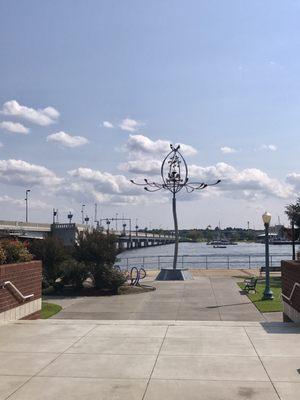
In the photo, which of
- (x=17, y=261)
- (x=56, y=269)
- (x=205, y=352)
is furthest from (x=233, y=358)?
(x=56, y=269)

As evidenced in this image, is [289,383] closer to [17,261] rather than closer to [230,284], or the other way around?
[17,261]

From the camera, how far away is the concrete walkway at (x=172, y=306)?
16562 millimetres

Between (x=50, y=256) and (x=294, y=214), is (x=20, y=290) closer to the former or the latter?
(x=50, y=256)

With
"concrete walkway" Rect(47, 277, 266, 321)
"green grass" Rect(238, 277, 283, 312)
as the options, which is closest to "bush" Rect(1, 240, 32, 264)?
"concrete walkway" Rect(47, 277, 266, 321)

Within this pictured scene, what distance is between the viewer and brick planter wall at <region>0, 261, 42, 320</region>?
1093 cm

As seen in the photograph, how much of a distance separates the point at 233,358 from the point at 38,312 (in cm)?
694

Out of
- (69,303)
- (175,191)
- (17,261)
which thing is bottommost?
(69,303)

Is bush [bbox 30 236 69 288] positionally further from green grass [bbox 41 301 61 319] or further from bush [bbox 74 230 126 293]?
green grass [bbox 41 301 61 319]

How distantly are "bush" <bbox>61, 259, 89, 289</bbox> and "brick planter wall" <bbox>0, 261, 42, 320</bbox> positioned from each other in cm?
1043

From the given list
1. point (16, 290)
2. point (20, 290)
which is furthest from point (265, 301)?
point (16, 290)

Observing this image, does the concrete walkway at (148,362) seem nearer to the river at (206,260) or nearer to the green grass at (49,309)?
the green grass at (49,309)

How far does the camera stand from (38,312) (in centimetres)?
1343

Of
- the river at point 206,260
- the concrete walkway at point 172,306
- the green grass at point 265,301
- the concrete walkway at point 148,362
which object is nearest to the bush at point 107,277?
the concrete walkway at point 172,306

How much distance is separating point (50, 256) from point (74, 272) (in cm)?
186
